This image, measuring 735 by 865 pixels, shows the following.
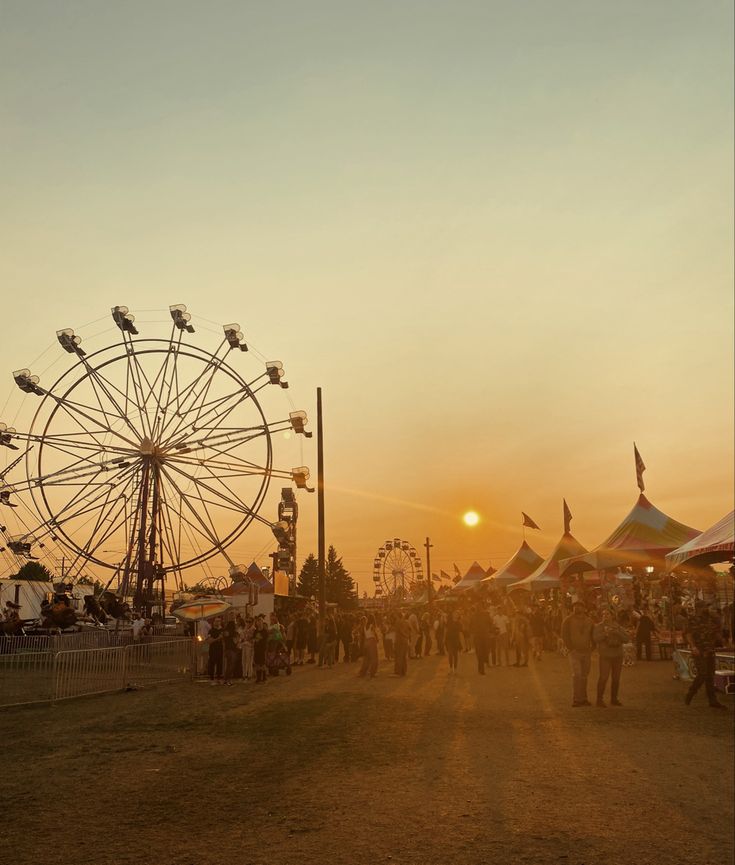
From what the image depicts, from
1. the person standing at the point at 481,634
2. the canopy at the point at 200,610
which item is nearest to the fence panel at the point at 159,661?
the canopy at the point at 200,610

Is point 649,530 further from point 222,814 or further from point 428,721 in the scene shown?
point 222,814

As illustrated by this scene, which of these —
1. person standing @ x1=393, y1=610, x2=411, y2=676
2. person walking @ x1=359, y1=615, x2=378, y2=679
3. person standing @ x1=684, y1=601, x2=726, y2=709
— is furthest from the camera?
person standing @ x1=393, y1=610, x2=411, y2=676

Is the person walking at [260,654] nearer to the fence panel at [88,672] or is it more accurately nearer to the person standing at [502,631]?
the fence panel at [88,672]

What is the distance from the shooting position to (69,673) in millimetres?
15414

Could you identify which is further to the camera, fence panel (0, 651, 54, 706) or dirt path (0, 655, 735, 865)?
fence panel (0, 651, 54, 706)

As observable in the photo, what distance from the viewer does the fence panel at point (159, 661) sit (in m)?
18.0

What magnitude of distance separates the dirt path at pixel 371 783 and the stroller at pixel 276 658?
6.36m

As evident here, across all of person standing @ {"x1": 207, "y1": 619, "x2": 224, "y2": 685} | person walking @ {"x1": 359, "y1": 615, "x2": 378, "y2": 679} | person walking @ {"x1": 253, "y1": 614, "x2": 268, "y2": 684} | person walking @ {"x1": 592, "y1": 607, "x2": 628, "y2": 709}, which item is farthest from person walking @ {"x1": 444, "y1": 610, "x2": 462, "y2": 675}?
person walking @ {"x1": 592, "y1": 607, "x2": 628, "y2": 709}

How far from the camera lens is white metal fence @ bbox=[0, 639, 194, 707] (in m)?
15.1

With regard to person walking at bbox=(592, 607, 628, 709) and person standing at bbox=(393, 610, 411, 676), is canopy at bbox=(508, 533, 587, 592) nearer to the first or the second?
person standing at bbox=(393, 610, 411, 676)

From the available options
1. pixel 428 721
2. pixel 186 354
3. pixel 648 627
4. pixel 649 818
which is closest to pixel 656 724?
pixel 428 721

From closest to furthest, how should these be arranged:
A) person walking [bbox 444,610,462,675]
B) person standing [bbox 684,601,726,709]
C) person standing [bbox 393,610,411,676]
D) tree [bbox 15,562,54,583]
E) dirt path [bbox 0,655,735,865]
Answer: dirt path [bbox 0,655,735,865], person standing [bbox 684,601,726,709], person standing [bbox 393,610,411,676], person walking [bbox 444,610,462,675], tree [bbox 15,562,54,583]

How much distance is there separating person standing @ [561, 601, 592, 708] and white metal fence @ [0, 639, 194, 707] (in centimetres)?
940

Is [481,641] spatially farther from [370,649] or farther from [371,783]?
[371,783]
